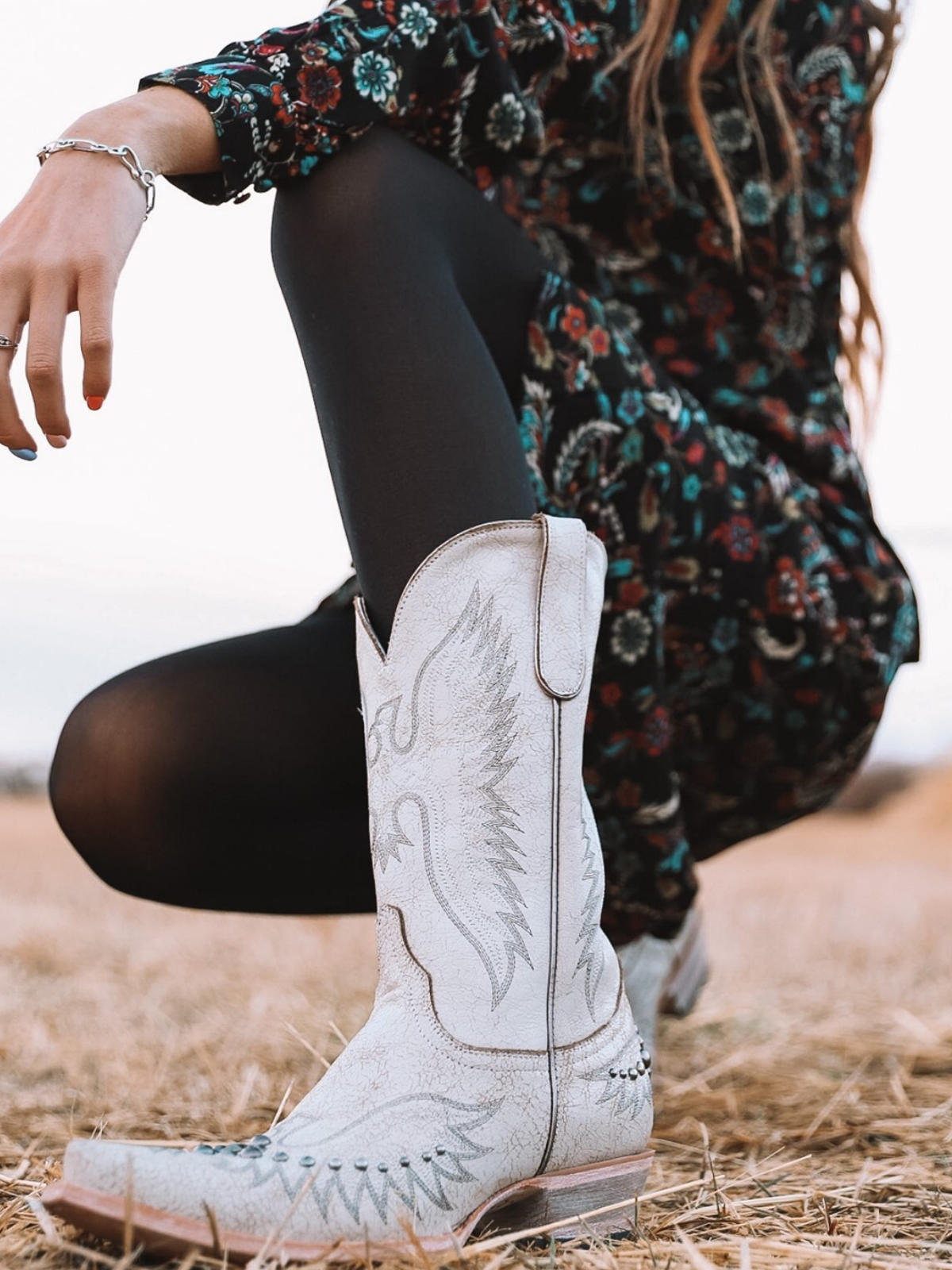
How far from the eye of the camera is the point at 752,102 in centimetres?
114

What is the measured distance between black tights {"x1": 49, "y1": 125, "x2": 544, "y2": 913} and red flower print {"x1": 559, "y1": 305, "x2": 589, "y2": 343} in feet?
0.10

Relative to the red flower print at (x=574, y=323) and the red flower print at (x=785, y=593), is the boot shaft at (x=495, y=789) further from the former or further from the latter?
the red flower print at (x=785, y=593)

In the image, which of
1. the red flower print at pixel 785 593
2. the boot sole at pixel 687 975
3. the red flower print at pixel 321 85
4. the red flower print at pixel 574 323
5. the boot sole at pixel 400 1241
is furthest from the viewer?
the boot sole at pixel 687 975

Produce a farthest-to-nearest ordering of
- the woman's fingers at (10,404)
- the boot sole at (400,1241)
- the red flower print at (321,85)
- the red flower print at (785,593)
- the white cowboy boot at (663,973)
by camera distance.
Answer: the white cowboy boot at (663,973) → the red flower print at (785,593) → the red flower print at (321,85) → the woman's fingers at (10,404) → the boot sole at (400,1241)

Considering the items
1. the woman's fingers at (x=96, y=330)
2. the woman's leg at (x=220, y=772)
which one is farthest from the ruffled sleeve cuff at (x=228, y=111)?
the woman's leg at (x=220, y=772)

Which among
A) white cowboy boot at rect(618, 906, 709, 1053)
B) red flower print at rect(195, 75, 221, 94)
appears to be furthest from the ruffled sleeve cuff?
white cowboy boot at rect(618, 906, 709, 1053)

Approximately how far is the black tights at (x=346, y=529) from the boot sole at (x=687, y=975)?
0.56 meters

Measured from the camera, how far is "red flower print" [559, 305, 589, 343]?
0.92 meters

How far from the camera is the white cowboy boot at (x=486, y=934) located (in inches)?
25.3

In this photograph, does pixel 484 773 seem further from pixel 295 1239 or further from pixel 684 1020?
pixel 684 1020

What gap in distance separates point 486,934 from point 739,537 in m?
0.47

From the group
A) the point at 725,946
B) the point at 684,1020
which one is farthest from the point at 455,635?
the point at 725,946

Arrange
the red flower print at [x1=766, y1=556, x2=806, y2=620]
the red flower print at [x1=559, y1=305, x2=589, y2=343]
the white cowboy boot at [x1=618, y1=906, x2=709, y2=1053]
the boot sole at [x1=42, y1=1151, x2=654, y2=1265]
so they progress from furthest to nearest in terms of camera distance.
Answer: the white cowboy boot at [x1=618, y1=906, x2=709, y2=1053], the red flower print at [x1=766, y1=556, x2=806, y2=620], the red flower print at [x1=559, y1=305, x2=589, y2=343], the boot sole at [x1=42, y1=1151, x2=654, y2=1265]

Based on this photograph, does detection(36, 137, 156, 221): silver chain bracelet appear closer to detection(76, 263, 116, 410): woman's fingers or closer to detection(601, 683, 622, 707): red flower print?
detection(76, 263, 116, 410): woman's fingers
